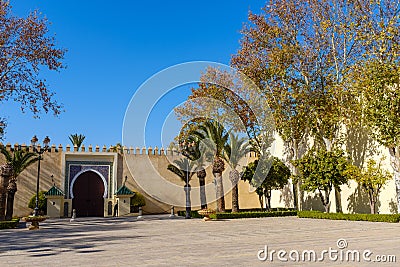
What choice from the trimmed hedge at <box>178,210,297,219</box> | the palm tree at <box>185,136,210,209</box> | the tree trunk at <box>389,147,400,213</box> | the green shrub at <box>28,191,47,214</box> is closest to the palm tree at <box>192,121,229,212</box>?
the palm tree at <box>185,136,210,209</box>

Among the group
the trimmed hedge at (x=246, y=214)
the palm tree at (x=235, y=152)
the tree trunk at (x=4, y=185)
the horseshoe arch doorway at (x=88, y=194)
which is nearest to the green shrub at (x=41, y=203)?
the horseshoe arch doorway at (x=88, y=194)

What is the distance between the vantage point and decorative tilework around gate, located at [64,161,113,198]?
2962cm

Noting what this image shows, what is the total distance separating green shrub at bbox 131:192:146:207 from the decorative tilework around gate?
220cm

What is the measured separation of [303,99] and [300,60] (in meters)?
2.26

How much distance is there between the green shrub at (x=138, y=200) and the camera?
29595mm

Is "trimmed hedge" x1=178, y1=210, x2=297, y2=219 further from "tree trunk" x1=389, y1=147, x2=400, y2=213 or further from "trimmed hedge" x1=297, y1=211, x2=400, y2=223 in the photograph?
"tree trunk" x1=389, y1=147, x2=400, y2=213

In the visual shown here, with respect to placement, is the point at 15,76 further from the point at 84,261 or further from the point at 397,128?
the point at 397,128

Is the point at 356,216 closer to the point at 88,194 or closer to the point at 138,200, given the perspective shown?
the point at 138,200


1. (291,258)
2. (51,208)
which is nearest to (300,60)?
(291,258)

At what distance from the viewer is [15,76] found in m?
18.7

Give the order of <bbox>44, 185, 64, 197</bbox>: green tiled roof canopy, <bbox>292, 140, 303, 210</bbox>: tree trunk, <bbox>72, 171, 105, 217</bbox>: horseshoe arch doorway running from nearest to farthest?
<bbox>292, 140, 303, 210</bbox>: tree trunk
<bbox>44, 185, 64, 197</bbox>: green tiled roof canopy
<bbox>72, 171, 105, 217</bbox>: horseshoe arch doorway

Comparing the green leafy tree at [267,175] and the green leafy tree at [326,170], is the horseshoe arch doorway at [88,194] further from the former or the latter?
the green leafy tree at [326,170]

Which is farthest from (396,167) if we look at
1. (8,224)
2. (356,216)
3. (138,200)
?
(138,200)

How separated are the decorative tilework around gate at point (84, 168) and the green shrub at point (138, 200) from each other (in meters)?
2.20
